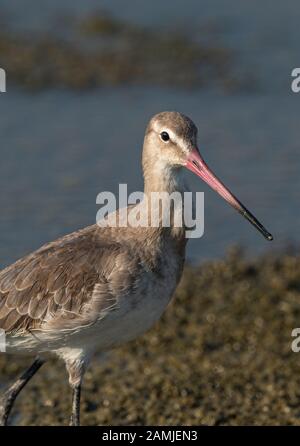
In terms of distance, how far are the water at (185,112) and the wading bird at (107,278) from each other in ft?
10.1

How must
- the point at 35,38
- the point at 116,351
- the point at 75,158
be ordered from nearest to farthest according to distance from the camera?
the point at 116,351, the point at 75,158, the point at 35,38

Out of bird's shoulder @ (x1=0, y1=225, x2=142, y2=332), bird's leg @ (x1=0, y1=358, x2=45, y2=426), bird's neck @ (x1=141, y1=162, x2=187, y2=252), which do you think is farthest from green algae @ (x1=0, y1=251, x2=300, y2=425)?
bird's neck @ (x1=141, y1=162, x2=187, y2=252)

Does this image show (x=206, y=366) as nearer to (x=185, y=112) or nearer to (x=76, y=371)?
(x=76, y=371)

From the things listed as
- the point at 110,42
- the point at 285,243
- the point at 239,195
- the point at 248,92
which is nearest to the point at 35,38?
the point at 110,42

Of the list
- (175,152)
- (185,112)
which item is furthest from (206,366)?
(185,112)

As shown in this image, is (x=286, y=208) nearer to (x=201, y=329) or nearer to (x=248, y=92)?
(x=201, y=329)

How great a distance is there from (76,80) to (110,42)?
1413 millimetres

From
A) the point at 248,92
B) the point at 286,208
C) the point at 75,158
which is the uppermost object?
the point at 248,92

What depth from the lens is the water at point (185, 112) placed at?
36.7 feet

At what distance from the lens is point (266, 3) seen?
16422 millimetres

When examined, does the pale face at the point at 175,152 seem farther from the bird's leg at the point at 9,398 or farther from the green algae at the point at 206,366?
the green algae at the point at 206,366

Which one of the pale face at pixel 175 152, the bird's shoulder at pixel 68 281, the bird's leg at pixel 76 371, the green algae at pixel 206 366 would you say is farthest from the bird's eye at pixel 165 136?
the green algae at pixel 206 366

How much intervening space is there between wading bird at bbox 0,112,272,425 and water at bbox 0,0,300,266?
3092 mm

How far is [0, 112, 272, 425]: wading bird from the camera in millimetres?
6977
